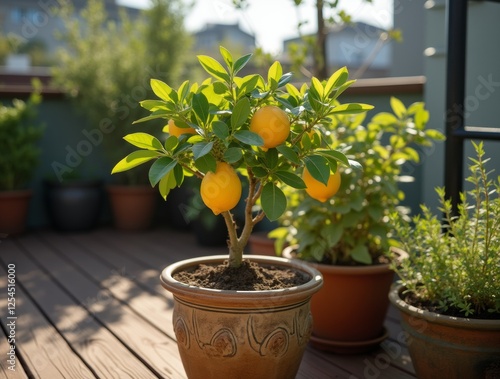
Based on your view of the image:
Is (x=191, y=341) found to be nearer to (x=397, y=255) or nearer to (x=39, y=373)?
(x=39, y=373)

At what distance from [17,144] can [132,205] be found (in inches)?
37.4

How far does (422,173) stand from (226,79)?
2088 mm

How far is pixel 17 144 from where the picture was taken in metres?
3.97

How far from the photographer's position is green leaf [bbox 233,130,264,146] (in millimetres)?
1244

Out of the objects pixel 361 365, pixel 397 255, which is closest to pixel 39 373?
pixel 361 365

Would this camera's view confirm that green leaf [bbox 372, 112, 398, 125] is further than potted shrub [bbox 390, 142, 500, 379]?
Yes

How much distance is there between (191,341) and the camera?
143 centimetres

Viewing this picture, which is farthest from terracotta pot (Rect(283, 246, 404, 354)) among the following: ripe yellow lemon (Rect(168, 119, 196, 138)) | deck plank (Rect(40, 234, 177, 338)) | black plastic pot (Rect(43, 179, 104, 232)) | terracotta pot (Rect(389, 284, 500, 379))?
black plastic pot (Rect(43, 179, 104, 232))

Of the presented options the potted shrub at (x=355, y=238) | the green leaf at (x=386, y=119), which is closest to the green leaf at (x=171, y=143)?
the potted shrub at (x=355, y=238)

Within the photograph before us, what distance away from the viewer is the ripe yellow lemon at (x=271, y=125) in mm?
1318

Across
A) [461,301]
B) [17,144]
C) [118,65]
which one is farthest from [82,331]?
[118,65]

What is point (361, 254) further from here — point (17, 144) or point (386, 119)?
point (17, 144)

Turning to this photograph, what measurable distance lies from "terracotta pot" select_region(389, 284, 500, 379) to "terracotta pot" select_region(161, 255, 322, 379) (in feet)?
1.18

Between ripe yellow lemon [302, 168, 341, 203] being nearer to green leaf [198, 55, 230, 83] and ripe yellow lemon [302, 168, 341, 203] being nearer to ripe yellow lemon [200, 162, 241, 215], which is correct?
ripe yellow lemon [200, 162, 241, 215]
